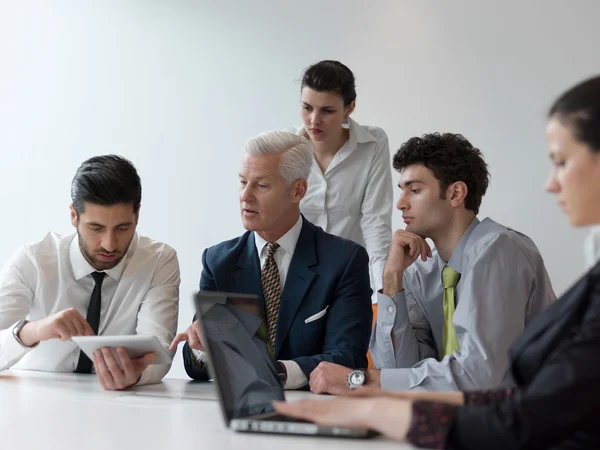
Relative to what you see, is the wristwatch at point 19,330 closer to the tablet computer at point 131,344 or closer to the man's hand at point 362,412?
the tablet computer at point 131,344

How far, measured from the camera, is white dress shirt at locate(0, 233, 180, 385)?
2.71 meters

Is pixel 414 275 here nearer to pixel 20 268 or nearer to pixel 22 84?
pixel 20 268

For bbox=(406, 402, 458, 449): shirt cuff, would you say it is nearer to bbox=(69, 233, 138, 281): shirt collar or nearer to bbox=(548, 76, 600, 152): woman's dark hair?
bbox=(548, 76, 600, 152): woman's dark hair

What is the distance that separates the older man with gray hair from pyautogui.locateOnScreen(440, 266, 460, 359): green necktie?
0.26 meters

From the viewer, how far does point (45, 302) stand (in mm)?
2734

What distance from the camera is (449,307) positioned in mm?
2453

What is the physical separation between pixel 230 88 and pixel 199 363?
108 inches

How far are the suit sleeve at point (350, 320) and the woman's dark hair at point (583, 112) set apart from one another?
4.56ft

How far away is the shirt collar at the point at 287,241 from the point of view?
265 cm

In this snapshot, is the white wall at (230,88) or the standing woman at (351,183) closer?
the standing woman at (351,183)

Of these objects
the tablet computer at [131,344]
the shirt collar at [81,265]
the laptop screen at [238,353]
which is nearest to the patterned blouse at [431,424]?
the laptop screen at [238,353]

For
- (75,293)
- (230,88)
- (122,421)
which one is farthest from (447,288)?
(230,88)

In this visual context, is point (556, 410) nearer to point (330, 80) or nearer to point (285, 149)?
point (285, 149)

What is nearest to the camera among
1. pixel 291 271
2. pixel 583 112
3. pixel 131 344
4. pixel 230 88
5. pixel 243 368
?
pixel 583 112
